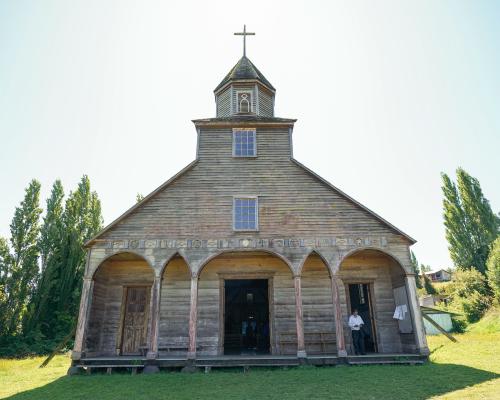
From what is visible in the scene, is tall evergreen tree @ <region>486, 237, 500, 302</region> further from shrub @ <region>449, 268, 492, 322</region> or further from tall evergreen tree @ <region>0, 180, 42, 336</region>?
tall evergreen tree @ <region>0, 180, 42, 336</region>

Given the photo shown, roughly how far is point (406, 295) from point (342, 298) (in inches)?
99.2

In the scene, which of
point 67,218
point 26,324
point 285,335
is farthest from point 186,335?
point 67,218

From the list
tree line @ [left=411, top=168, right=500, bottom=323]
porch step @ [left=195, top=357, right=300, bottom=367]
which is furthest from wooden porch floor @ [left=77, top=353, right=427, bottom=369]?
tree line @ [left=411, top=168, right=500, bottom=323]

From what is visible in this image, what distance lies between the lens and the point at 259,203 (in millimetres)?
13773

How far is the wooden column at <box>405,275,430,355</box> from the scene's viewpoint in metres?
11.8

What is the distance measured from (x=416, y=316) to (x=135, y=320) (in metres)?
11.5

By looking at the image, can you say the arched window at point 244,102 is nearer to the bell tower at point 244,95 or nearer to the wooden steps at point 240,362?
the bell tower at point 244,95

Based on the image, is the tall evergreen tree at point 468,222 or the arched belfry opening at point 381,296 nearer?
the arched belfry opening at point 381,296

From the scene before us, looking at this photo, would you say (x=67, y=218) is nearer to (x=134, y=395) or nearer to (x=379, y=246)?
(x=134, y=395)

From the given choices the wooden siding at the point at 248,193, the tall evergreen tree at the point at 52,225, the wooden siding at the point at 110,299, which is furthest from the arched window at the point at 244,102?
the tall evergreen tree at the point at 52,225

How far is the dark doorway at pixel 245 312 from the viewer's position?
1825 centimetres

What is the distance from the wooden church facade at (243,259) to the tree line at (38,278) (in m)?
11.3

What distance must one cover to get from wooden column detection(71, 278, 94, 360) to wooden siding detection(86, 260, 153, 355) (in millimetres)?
1180

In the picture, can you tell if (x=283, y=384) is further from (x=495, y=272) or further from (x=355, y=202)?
(x=495, y=272)
